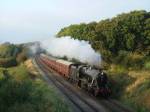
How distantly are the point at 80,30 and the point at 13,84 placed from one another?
51764 millimetres

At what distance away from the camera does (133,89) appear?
1375 inches

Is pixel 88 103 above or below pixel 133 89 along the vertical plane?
below

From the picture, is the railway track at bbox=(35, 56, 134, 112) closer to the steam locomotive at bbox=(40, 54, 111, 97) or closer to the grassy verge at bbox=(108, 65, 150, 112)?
the steam locomotive at bbox=(40, 54, 111, 97)

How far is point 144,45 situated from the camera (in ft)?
206

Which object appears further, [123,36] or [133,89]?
[123,36]

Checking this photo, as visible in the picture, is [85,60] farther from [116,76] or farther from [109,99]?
[109,99]

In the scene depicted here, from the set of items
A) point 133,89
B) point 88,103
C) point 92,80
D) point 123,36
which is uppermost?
point 123,36

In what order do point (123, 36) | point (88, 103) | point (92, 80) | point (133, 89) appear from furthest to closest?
1. point (123, 36)
2. point (92, 80)
3. point (133, 89)
4. point (88, 103)

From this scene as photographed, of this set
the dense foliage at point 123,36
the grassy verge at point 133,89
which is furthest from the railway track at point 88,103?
the dense foliage at point 123,36

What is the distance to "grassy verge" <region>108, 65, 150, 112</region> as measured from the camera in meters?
31.6

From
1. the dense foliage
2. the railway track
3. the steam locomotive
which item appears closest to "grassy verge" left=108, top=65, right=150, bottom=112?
the railway track

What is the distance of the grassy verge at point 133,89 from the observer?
31.6m

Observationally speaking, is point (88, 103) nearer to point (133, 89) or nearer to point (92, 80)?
point (92, 80)

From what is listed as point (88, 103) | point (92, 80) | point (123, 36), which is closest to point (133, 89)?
point (92, 80)
